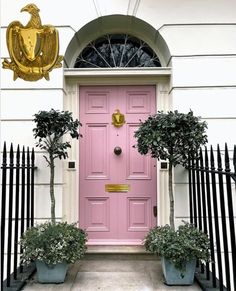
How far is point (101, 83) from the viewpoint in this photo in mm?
4895

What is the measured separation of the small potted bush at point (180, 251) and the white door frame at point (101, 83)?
3.45 feet

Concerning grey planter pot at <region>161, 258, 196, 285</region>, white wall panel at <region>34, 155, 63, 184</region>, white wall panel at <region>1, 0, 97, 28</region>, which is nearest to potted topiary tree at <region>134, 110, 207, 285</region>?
grey planter pot at <region>161, 258, 196, 285</region>

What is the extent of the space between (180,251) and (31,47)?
3368mm

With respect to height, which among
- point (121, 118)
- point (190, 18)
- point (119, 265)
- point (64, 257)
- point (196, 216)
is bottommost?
point (119, 265)

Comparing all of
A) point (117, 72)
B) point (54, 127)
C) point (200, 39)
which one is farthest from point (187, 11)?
point (54, 127)

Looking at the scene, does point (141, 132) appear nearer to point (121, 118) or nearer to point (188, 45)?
point (121, 118)

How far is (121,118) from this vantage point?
190 inches

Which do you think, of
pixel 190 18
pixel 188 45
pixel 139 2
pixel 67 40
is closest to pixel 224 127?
pixel 188 45

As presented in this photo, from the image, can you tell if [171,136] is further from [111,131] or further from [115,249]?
[115,249]

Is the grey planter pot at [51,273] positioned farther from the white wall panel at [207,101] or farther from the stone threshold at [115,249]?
the white wall panel at [207,101]

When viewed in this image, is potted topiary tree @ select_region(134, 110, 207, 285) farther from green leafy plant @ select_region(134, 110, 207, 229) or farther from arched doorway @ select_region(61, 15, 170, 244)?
arched doorway @ select_region(61, 15, 170, 244)

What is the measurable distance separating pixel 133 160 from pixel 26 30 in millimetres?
2392

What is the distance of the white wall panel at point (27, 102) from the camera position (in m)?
4.55

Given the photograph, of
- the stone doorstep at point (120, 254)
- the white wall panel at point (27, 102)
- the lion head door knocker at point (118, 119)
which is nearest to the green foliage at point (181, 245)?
the stone doorstep at point (120, 254)
